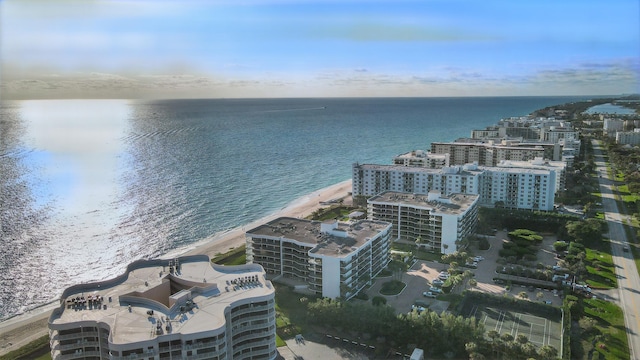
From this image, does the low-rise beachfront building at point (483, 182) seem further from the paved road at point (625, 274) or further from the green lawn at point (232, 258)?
the green lawn at point (232, 258)

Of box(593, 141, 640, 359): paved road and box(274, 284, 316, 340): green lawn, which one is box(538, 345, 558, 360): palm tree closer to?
box(593, 141, 640, 359): paved road

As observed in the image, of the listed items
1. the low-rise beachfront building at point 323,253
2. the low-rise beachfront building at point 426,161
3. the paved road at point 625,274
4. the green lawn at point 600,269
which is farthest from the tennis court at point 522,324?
the low-rise beachfront building at point 426,161

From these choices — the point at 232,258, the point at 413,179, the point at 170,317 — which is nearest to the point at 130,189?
the point at 232,258

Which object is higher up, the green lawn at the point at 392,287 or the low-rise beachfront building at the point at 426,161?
the low-rise beachfront building at the point at 426,161

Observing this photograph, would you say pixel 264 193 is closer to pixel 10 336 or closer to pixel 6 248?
pixel 6 248

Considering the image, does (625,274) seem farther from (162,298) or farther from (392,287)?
(162,298)

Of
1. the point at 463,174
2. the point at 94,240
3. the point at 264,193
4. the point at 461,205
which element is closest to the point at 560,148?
the point at 463,174

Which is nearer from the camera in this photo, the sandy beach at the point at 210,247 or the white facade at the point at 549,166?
the sandy beach at the point at 210,247
